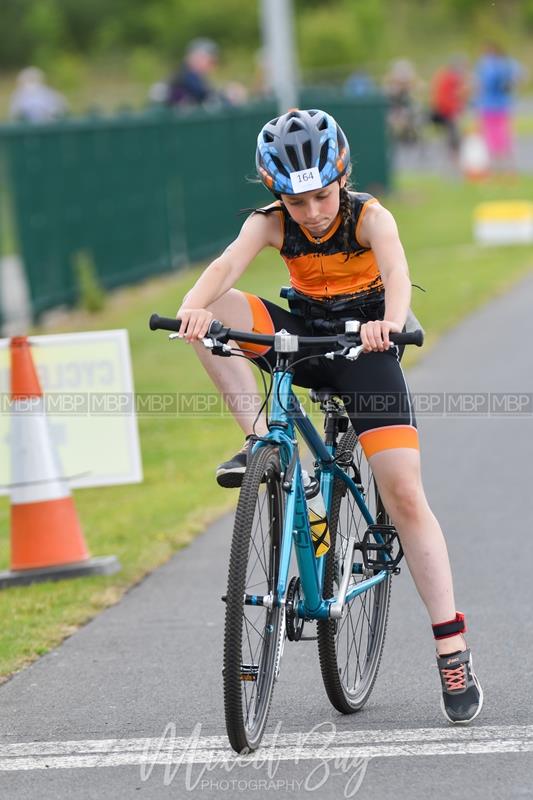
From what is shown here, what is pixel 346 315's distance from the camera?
529 cm

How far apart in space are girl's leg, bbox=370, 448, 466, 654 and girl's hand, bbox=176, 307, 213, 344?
71cm

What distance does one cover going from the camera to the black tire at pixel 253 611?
4.61 metres

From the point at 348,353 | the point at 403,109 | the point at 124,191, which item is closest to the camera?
the point at 348,353

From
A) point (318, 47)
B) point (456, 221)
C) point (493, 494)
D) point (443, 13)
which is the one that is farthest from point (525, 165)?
point (443, 13)

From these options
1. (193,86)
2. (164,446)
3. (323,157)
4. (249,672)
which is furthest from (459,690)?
(193,86)

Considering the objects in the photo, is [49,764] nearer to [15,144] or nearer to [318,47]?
[15,144]

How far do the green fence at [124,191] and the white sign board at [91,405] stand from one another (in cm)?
767

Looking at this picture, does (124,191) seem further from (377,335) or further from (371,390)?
(377,335)

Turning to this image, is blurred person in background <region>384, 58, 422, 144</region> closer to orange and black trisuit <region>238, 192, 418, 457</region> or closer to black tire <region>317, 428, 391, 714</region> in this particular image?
black tire <region>317, 428, 391, 714</region>

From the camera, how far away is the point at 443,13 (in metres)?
87.2

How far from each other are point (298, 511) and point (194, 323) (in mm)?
685

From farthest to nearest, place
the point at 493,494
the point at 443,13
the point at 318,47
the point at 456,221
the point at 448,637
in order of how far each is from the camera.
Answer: the point at 443,13
the point at 318,47
the point at 456,221
the point at 493,494
the point at 448,637

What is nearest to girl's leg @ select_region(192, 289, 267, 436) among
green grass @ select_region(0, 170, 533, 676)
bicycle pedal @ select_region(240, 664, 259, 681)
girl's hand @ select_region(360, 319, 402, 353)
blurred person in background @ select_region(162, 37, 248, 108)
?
girl's hand @ select_region(360, 319, 402, 353)

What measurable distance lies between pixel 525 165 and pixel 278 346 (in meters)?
31.9
